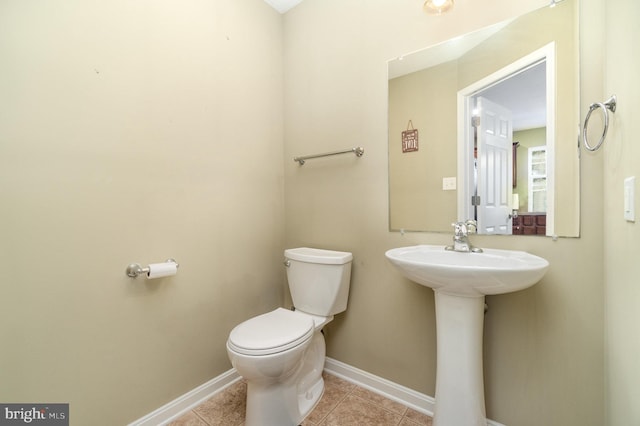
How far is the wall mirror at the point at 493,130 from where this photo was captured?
107 cm

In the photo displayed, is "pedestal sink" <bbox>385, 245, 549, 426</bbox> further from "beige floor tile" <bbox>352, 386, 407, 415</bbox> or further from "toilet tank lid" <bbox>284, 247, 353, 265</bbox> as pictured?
"toilet tank lid" <bbox>284, 247, 353, 265</bbox>

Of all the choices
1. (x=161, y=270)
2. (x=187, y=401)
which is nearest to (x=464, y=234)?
(x=161, y=270)

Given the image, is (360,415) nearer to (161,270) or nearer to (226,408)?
(226,408)

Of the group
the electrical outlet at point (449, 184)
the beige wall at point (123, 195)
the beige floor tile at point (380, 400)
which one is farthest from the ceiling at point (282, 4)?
the beige floor tile at point (380, 400)

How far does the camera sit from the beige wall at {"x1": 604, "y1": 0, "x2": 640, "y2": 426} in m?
0.71

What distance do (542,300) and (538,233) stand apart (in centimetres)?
28

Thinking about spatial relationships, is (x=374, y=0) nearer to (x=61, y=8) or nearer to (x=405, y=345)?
(x=61, y=8)

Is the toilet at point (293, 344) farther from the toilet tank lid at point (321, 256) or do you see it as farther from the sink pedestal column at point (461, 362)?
the sink pedestal column at point (461, 362)

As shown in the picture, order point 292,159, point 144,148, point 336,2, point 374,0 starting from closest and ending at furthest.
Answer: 1. point 144,148
2. point 374,0
3. point 336,2
4. point 292,159

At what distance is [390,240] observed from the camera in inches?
59.5

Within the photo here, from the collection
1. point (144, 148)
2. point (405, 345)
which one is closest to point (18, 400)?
point (144, 148)

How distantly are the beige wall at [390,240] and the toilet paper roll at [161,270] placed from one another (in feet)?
2.77

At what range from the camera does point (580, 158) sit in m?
1.03

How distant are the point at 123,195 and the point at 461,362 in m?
1.64
